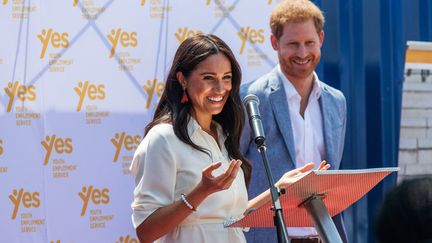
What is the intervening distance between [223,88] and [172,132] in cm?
25

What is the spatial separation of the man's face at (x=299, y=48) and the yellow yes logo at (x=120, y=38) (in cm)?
85

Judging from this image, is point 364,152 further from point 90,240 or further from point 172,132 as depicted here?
point 172,132

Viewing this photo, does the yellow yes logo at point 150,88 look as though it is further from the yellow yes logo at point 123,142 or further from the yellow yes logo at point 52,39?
the yellow yes logo at point 52,39

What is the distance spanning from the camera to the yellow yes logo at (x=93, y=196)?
421 cm

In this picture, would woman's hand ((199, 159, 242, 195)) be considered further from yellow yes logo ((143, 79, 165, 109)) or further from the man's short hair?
yellow yes logo ((143, 79, 165, 109))

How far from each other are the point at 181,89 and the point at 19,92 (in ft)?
4.49

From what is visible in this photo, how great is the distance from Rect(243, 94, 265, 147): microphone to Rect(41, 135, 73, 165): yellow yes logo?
1.61 metres

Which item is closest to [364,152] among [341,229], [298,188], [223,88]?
[341,229]

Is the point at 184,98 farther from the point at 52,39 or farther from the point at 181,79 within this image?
the point at 52,39

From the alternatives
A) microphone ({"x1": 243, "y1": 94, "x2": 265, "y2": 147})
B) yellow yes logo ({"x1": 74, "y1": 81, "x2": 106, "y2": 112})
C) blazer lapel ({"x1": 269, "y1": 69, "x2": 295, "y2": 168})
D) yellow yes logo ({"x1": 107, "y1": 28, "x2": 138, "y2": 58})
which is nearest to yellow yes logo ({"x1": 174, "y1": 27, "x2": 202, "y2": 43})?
yellow yes logo ({"x1": 107, "y1": 28, "x2": 138, "y2": 58})

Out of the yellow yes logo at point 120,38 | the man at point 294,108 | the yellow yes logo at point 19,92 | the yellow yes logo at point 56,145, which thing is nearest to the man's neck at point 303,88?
the man at point 294,108

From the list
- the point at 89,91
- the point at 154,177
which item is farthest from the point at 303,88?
the point at 154,177

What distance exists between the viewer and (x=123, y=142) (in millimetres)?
4289

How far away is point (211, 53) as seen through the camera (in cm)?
304
